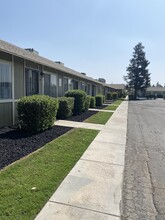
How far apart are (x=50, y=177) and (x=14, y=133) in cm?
422

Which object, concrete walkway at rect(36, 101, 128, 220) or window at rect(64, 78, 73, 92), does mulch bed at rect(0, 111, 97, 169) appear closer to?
concrete walkway at rect(36, 101, 128, 220)

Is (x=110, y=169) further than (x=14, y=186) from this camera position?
Yes

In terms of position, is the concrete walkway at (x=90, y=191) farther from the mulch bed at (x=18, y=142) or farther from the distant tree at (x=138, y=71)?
the distant tree at (x=138, y=71)

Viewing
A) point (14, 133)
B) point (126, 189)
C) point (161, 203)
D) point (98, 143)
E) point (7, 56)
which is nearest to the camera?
point (161, 203)

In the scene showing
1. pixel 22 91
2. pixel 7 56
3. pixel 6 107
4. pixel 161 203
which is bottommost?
pixel 161 203

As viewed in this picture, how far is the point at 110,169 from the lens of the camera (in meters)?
4.95

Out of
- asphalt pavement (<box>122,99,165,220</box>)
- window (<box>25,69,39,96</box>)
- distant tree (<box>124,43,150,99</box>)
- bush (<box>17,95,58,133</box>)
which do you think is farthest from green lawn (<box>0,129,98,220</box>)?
distant tree (<box>124,43,150,99</box>)

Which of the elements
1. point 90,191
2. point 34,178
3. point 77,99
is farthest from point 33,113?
point 77,99

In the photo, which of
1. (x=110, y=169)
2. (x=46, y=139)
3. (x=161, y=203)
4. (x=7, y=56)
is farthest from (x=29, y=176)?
(x=7, y=56)

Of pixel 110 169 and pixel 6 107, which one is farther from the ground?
pixel 6 107

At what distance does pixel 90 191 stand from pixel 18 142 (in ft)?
11.9

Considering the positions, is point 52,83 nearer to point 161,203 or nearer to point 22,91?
point 22,91

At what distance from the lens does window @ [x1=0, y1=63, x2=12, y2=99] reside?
28.4 ft

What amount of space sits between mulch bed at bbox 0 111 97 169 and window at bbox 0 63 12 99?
4.79 feet
